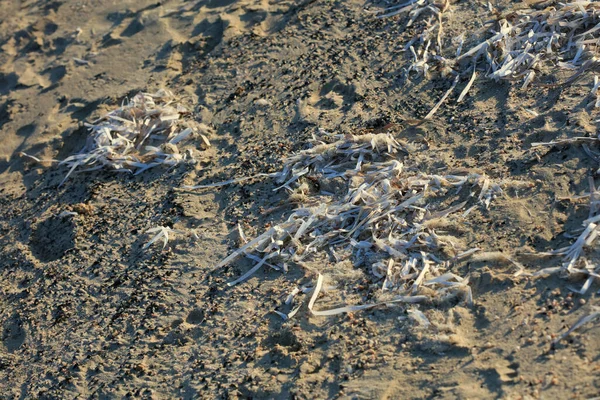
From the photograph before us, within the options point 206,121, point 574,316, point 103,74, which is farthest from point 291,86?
point 574,316

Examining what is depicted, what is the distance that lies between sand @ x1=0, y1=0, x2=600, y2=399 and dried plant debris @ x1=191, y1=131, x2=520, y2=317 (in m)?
0.07

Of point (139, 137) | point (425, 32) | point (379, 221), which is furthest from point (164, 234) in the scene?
point (425, 32)

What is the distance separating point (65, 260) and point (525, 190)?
253 centimetres

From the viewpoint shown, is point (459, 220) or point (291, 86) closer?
point (459, 220)

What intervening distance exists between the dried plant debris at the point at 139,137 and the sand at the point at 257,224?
0.09 meters

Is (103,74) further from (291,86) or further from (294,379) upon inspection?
(294,379)

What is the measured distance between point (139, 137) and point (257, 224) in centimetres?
129

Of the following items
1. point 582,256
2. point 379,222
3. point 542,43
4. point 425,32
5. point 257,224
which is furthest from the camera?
point 425,32

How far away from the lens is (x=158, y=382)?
332cm

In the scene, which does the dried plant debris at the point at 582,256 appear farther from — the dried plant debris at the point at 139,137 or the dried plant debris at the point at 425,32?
the dried plant debris at the point at 139,137

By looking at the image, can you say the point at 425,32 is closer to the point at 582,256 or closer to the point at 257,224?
the point at 257,224

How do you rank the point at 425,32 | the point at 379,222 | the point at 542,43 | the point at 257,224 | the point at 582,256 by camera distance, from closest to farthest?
the point at 582,256, the point at 379,222, the point at 257,224, the point at 542,43, the point at 425,32

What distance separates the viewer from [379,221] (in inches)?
142

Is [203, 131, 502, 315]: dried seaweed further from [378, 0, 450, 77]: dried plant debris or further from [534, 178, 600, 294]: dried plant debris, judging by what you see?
[378, 0, 450, 77]: dried plant debris
